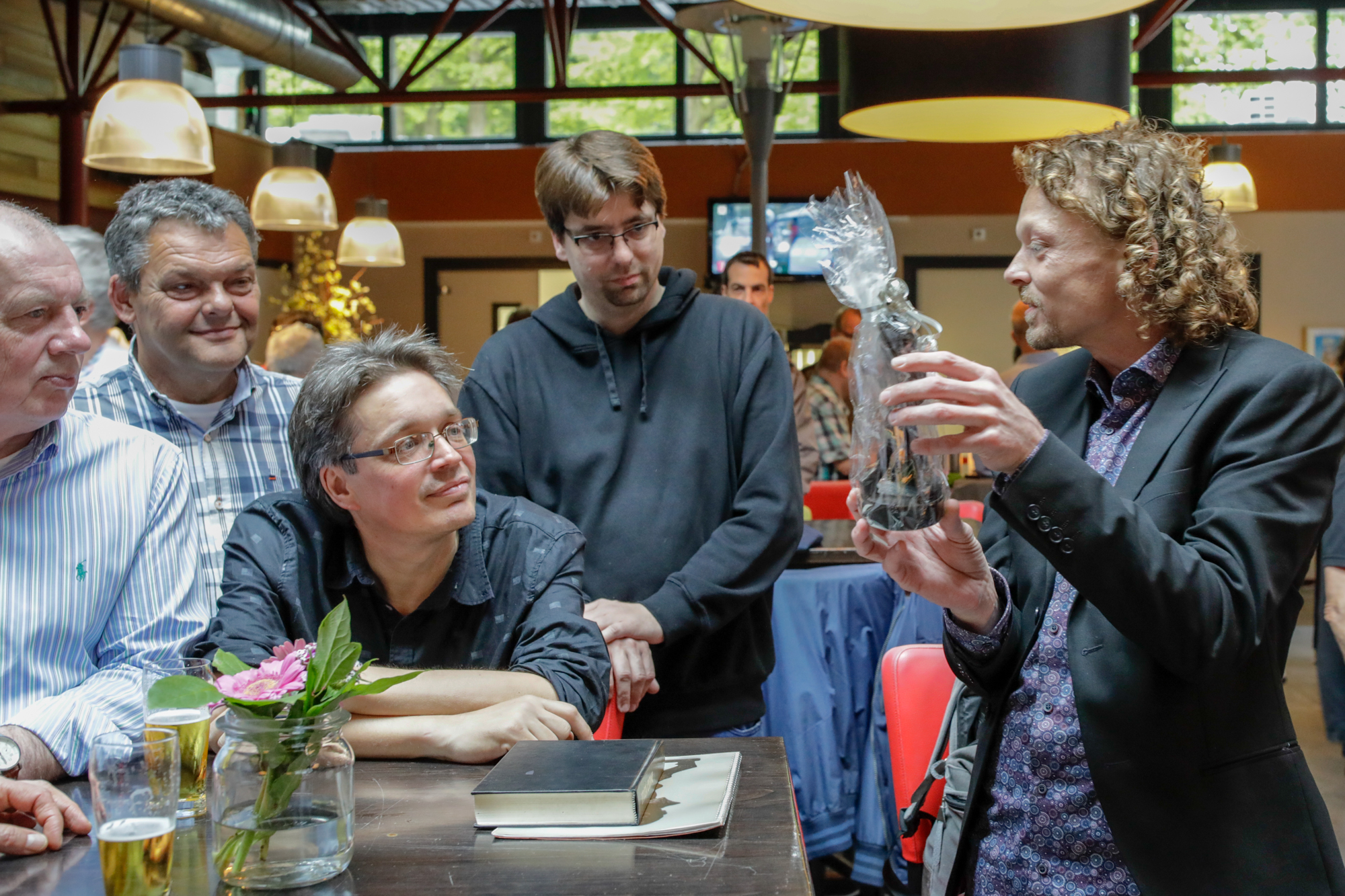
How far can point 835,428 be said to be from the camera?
6277mm

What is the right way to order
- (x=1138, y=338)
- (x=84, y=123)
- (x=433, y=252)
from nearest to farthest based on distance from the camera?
(x=1138, y=338), (x=84, y=123), (x=433, y=252)

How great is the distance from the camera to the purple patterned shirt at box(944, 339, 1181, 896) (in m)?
1.56

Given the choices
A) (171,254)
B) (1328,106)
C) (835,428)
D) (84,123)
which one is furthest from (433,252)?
(171,254)

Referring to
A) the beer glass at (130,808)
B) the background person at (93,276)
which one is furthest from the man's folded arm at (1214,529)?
the background person at (93,276)

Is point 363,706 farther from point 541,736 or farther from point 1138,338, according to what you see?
point 1138,338

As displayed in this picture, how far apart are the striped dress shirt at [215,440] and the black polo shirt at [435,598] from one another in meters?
0.33

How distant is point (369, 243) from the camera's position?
28.5 ft

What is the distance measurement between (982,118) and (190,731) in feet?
5.85

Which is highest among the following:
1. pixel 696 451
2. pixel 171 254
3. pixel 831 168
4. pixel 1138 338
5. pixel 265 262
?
pixel 831 168

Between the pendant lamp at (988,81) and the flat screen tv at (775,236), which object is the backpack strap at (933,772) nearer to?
the pendant lamp at (988,81)

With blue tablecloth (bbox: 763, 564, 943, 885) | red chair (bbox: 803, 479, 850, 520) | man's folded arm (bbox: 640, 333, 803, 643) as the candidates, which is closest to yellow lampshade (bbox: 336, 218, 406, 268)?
red chair (bbox: 803, 479, 850, 520)

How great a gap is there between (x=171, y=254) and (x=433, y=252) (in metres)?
11.0

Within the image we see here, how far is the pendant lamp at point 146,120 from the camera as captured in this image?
5152mm

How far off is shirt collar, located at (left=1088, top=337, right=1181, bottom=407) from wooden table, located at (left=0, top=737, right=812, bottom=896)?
74cm
